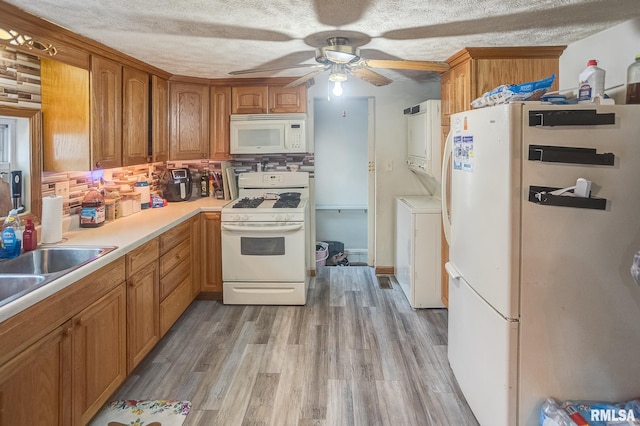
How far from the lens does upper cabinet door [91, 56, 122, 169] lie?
269 centimetres

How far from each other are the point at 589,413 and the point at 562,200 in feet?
2.82

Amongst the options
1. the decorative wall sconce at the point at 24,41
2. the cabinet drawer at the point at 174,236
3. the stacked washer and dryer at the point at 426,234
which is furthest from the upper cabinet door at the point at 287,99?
the decorative wall sconce at the point at 24,41

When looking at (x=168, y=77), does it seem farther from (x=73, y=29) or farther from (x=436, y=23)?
(x=436, y=23)

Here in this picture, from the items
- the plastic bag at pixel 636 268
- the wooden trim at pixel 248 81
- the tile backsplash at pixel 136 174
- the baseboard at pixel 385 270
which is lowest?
the baseboard at pixel 385 270

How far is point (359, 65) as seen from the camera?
2.67 meters

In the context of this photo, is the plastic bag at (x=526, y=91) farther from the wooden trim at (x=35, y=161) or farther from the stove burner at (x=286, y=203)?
the wooden trim at (x=35, y=161)

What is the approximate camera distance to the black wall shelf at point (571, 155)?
1625 millimetres

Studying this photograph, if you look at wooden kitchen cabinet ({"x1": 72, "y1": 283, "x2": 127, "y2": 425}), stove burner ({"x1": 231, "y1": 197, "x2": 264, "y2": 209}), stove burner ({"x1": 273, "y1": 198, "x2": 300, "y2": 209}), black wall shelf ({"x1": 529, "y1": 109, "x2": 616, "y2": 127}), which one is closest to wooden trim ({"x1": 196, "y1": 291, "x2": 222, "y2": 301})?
stove burner ({"x1": 231, "y1": 197, "x2": 264, "y2": 209})

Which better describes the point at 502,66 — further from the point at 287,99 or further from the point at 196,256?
the point at 196,256

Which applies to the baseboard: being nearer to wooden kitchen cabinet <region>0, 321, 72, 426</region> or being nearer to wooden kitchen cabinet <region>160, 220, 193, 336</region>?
wooden kitchen cabinet <region>160, 220, 193, 336</region>

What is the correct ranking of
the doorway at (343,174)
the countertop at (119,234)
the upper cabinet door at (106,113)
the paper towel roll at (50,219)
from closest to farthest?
the countertop at (119,234) → the paper towel roll at (50,219) → the upper cabinet door at (106,113) → the doorway at (343,174)

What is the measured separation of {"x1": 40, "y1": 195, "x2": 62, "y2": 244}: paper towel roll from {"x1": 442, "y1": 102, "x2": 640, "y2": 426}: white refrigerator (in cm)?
230

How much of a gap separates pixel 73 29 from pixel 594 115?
267cm

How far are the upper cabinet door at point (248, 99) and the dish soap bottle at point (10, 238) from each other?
2.36m
